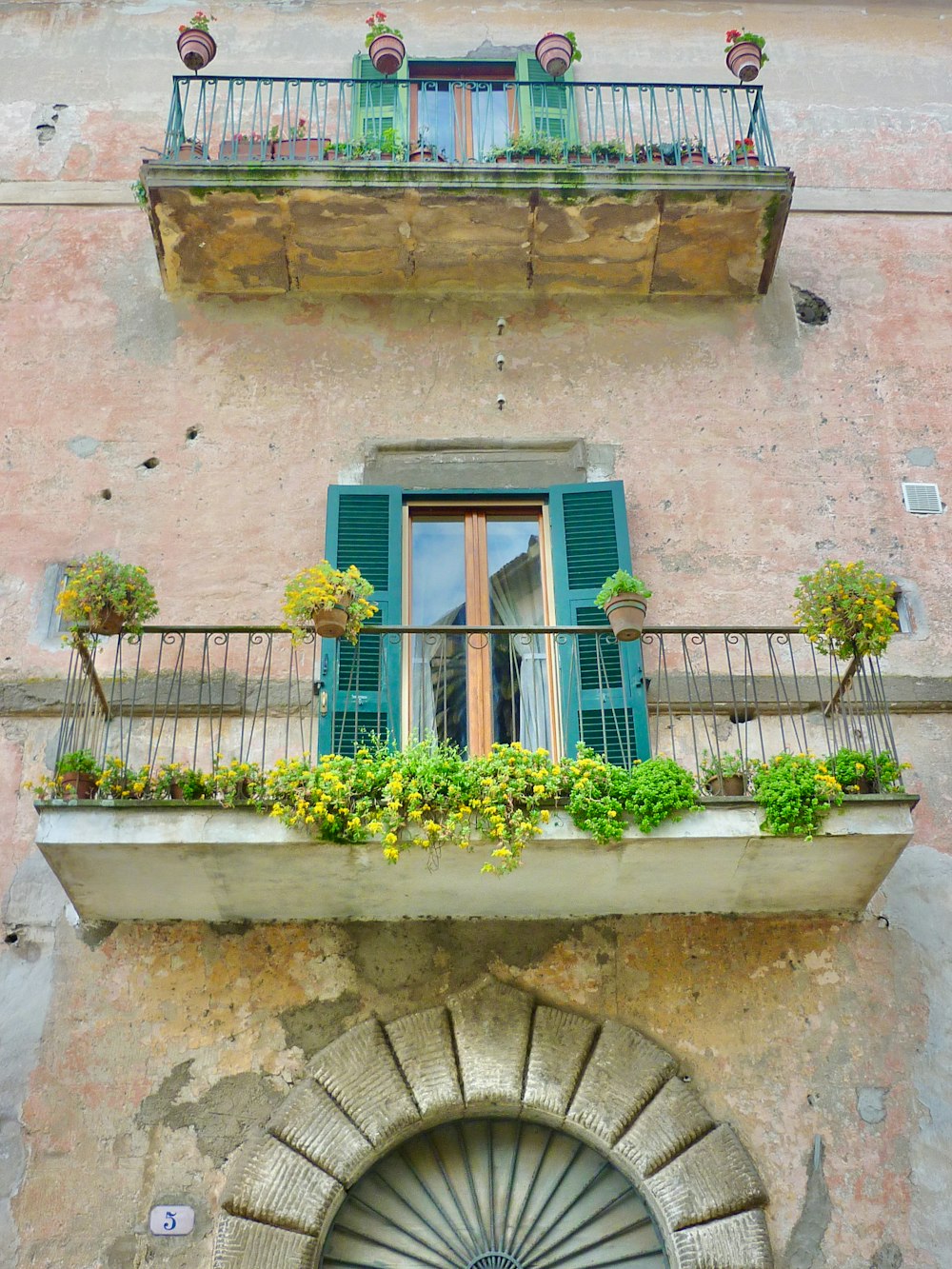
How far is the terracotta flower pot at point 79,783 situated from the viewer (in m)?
6.14

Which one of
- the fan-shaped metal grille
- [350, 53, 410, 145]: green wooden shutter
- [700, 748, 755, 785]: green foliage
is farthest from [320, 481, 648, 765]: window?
[350, 53, 410, 145]: green wooden shutter

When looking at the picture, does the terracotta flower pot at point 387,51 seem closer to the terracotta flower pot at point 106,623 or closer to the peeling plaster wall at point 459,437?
the peeling plaster wall at point 459,437

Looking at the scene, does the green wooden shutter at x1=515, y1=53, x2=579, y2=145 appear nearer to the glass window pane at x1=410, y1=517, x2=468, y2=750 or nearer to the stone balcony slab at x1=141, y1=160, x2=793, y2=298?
the stone balcony slab at x1=141, y1=160, x2=793, y2=298

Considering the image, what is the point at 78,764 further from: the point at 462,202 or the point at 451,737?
the point at 462,202

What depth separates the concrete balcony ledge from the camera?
5.99m

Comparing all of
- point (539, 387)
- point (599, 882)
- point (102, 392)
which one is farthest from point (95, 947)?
point (539, 387)

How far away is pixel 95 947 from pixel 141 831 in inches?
35.8

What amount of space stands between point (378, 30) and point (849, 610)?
5.50 meters

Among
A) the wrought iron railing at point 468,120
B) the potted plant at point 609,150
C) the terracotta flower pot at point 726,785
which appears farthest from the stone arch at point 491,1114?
the wrought iron railing at point 468,120

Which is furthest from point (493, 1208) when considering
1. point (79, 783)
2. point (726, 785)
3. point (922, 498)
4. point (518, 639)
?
point (922, 498)

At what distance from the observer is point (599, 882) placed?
20.8ft

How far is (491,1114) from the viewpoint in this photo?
6168 millimetres

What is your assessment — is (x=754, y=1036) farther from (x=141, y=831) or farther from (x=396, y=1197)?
(x=141, y=831)

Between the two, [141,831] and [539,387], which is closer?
[141,831]
